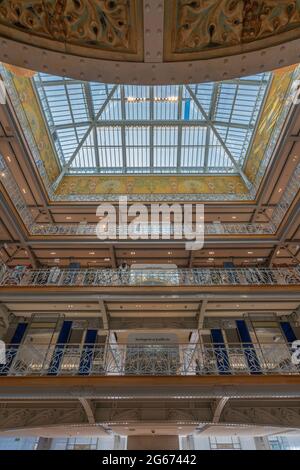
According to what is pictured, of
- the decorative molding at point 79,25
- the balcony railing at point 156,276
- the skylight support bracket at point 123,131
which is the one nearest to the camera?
the decorative molding at point 79,25

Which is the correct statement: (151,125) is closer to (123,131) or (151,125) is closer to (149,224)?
(123,131)

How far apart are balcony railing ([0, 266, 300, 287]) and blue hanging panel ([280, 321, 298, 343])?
1768 millimetres

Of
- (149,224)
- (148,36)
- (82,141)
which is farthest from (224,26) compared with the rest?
(82,141)

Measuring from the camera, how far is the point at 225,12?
10.5 feet

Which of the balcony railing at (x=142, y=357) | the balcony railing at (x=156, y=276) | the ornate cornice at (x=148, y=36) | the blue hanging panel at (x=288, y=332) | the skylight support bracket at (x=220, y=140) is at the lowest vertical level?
the ornate cornice at (x=148, y=36)

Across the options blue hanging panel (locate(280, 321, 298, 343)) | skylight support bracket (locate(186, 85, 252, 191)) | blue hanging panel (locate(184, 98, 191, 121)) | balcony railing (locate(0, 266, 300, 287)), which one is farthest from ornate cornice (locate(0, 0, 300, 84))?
blue hanging panel (locate(184, 98, 191, 121))

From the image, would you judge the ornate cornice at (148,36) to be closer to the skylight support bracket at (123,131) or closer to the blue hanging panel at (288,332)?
the blue hanging panel at (288,332)

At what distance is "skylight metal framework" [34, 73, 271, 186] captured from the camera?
1409 cm

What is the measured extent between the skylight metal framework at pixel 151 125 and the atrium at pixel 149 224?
0.09m

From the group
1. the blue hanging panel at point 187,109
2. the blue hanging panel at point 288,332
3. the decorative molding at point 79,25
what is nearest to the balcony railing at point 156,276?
the blue hanging panel at point 288,332

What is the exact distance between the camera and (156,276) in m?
11.9

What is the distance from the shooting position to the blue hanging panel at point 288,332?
10308mm

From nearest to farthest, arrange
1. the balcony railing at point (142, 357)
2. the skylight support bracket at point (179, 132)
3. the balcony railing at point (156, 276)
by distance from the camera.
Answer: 1. the balcony railing at point (142, 357)
2. the balcony railing at point (156, 276)
3. the skylight support bracket at point (179, 132)
